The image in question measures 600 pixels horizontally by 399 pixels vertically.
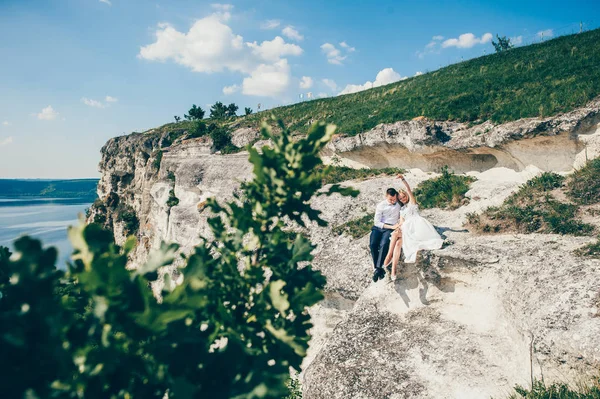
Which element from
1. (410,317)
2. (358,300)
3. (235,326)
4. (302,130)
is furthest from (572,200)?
(302,130)

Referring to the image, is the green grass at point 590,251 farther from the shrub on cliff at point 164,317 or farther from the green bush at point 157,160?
the green bush at point 157,160

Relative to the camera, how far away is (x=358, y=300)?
9.98 m

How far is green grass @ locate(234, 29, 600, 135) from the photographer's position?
51.1 ft

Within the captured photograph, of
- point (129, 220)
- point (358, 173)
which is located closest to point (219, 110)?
point (129, 220)

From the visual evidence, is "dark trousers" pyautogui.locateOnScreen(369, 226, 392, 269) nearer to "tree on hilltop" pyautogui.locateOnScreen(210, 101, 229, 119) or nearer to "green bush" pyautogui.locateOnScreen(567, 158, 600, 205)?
"green bush" pyautogui.locateOnScreen(567, 158, 600, 205)

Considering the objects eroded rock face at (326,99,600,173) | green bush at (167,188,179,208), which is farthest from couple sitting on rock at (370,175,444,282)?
green bush at (167,188,179,208)

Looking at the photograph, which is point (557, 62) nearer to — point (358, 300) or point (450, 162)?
point (450, 162)

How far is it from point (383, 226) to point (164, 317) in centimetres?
831

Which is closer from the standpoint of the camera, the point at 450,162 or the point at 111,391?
the point at 111,391

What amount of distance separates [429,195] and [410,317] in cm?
761

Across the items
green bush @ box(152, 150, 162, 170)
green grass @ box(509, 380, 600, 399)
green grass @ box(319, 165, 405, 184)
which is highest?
green bush @ box(152, 150, 162, 170)

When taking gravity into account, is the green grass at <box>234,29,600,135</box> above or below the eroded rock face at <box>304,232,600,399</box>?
above

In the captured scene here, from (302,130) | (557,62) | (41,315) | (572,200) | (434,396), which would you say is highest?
(557,62)

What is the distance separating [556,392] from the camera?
5910 mm
